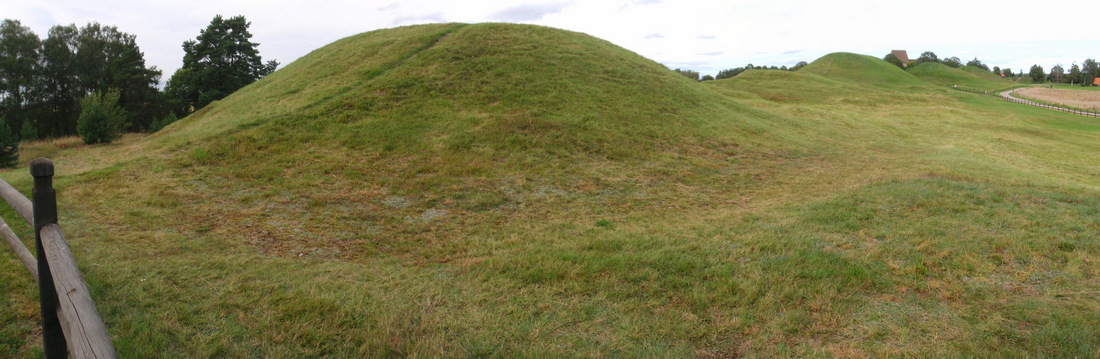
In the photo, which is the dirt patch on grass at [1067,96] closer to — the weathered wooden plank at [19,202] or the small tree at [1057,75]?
the small tree at [1057,75]

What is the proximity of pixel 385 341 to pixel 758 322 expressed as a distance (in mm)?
3002

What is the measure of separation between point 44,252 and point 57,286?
0.56 m

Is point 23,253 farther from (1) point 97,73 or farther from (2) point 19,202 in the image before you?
(1) point 97,73

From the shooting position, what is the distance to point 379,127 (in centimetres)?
1241

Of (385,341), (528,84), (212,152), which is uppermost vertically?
(528,84)

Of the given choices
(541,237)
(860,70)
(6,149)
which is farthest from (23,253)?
(860,70)

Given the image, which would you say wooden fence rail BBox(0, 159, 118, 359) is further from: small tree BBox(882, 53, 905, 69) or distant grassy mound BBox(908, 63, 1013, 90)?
small tree BBox(882, 53, 905, 69)

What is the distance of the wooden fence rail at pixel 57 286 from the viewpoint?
211 centimetres

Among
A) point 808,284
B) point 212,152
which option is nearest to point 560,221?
point 808,284

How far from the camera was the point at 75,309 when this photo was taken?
2.19 m

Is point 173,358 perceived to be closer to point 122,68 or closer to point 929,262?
point 929,262

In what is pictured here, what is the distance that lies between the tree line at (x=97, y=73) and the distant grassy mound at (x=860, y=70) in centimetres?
5687

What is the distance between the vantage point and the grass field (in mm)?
3855

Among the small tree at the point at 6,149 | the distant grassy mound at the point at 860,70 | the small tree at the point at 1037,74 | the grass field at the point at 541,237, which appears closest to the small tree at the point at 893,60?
the small tree at the point at 1037,74
